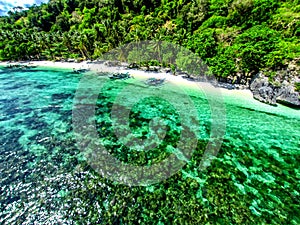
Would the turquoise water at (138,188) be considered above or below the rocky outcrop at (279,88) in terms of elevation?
below

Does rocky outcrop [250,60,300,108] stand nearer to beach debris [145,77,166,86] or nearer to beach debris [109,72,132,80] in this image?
beach debris [145,77,166,86]

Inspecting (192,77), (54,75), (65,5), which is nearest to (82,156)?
(192,77)

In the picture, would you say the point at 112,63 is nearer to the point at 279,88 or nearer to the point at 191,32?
the point at 191,32

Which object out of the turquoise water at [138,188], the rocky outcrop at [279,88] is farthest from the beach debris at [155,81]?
the rocky outcrop at [279,88]

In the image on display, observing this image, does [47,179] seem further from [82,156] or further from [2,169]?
[2,169]

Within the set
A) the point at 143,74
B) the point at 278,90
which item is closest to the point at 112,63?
the point at 143,74

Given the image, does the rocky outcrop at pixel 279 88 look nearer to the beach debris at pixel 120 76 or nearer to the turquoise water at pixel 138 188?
the turquoise water at pixel 138 188
